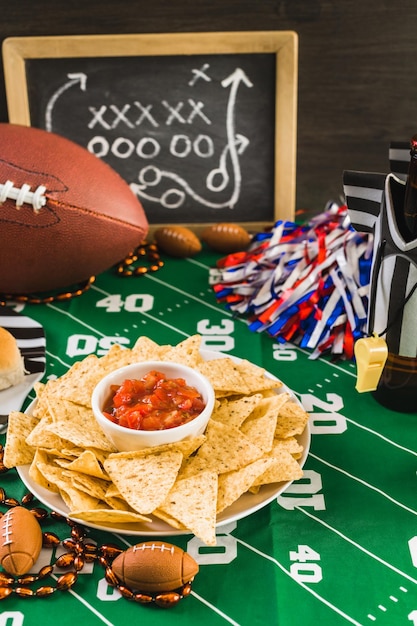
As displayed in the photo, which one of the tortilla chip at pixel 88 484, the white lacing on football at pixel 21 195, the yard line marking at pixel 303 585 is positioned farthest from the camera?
the white lacing on football at pixel 21 195

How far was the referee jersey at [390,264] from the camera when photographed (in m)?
1.26

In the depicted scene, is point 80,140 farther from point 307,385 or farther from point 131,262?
point 307,385

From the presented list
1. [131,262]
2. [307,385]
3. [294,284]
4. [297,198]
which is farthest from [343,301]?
[297,198]

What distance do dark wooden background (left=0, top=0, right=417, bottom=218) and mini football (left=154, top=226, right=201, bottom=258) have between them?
0.44 m

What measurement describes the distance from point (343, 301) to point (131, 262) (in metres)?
0.55

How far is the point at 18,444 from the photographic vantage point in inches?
46.7

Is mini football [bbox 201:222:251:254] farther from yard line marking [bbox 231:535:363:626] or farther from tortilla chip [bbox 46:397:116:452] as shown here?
yard line marking [bbox 231:535:363:626]

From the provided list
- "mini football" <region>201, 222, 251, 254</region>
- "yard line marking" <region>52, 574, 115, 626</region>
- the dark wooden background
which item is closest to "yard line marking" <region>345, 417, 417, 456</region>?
"yard line marking" <region>52, 574, 115, 626</region>

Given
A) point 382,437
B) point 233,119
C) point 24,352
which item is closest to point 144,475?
point 382,437

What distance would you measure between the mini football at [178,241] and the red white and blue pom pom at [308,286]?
0.12 m

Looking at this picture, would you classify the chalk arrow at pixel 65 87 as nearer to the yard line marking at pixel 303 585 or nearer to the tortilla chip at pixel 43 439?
the tortilla chip at pixel 43 439

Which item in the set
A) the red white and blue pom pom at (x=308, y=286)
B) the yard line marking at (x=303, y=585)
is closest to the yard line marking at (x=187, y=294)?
the red white and blue pom pom at (x=308, y=286)

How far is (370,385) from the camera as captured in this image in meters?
1.21

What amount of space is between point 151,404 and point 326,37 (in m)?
1.23
